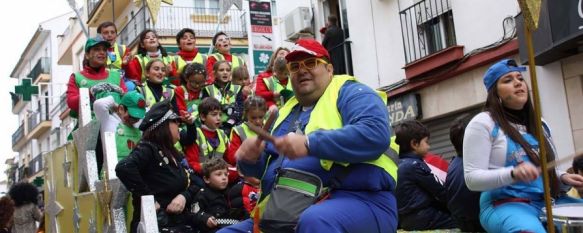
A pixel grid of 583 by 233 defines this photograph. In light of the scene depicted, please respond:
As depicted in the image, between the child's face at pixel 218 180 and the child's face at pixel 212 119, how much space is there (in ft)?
3.81

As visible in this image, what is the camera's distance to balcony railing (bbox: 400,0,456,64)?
14.5 metres

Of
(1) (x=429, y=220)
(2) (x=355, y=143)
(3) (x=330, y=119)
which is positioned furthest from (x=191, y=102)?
(2) (x=355, y=143)

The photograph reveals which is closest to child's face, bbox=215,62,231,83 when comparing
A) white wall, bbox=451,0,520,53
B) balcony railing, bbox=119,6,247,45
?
white wall, bbox=451,0,520,53

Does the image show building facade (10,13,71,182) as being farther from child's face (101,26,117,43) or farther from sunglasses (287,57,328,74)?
sunglasses (287,57,328,74)

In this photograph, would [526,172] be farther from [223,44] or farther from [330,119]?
[223,44]

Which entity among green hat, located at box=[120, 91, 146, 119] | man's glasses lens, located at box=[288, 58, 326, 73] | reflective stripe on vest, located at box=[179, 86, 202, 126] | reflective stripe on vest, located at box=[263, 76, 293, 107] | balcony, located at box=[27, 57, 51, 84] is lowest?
man's glasses lens, located at box=[288, 58, 326, 73]

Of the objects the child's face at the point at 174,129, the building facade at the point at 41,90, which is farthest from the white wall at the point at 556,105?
the building facade at the point at 41,90

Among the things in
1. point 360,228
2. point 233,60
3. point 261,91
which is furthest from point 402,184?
point 233,60

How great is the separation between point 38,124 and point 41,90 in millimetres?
5143

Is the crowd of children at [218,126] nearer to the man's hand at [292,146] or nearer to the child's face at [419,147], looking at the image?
the child's face at [419,147]

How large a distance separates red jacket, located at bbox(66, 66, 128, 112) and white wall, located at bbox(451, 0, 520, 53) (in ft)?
25.2

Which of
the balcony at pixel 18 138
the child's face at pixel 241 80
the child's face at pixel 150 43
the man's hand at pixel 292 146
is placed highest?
the balcony at pixel 18 138

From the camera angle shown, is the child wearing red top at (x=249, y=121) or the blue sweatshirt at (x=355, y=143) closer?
the blue sweatshirt at (x=355, y=143)

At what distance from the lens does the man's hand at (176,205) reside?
5.40m
